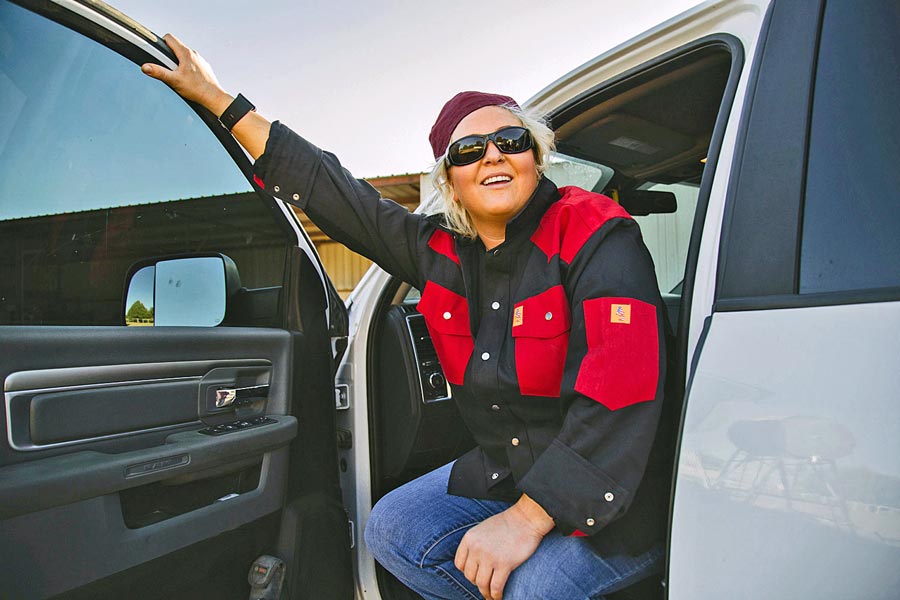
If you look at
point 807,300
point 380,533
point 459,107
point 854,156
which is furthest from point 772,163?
point 380,533

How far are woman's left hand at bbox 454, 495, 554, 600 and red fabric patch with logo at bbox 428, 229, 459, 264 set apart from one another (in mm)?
588

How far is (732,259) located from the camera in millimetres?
1035

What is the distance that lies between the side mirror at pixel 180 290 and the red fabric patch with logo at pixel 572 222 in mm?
771

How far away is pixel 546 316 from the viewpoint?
50.4 inches

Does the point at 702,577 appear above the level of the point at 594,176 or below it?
below

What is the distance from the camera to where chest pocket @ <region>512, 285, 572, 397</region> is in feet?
4.16

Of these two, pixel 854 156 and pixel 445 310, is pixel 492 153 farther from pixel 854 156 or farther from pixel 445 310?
pixel 854 156

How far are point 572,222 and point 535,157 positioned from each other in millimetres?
263

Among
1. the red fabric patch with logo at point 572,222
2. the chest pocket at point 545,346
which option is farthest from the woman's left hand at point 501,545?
the red fabric patch with logo at point 572,222

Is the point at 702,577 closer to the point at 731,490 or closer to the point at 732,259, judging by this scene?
the point at 731,490

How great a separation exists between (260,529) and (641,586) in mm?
870

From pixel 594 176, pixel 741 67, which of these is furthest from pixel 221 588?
pixel 594 176

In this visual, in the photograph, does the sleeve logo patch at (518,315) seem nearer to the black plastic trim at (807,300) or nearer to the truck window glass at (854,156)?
the black plastic trim at (807,300)

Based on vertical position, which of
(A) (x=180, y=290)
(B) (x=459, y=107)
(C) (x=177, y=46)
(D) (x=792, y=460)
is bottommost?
(D) (x=792, y=460)
